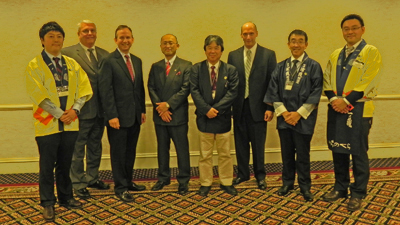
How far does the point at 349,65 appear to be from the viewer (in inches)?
110

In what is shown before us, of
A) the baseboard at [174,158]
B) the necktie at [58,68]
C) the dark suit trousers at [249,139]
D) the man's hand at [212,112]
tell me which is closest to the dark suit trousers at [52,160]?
the necktie at [58,68]

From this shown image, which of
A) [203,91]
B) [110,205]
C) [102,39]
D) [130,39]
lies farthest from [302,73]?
[102,39]

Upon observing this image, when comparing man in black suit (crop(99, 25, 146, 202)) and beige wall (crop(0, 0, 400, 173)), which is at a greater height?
beige wall (crop(0, 0, 400, 173))

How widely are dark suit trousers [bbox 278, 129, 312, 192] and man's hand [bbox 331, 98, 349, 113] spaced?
373 millimetres

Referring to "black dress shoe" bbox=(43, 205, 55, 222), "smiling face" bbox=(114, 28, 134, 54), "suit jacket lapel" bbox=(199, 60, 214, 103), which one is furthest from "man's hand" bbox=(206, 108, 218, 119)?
"black dress shoe" bbox=(43, 205, 55, 222)

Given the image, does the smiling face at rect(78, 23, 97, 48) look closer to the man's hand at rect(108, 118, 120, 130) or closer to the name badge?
the man's hand at rect(108, 118, 120, 130)

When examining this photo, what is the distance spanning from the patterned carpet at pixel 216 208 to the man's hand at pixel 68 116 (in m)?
0.83

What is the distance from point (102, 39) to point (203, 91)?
1.79 metres

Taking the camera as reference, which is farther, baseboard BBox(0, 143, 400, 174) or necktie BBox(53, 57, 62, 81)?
baseboard BBox(0, 143, 400, 174)

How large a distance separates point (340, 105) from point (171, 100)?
1.56m

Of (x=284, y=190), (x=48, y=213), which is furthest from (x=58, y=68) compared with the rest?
(x=284, y=190)

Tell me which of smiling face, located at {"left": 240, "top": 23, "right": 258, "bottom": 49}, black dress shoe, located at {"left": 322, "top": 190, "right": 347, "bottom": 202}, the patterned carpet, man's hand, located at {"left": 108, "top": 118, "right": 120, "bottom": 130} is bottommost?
the patterned carpet

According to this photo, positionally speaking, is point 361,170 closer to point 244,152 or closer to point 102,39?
point 244,152

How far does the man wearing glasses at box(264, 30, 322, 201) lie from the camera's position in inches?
118
